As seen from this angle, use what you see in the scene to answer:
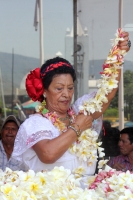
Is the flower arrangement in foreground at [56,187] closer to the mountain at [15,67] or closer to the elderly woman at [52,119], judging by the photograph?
the elderly woman at [52,119]

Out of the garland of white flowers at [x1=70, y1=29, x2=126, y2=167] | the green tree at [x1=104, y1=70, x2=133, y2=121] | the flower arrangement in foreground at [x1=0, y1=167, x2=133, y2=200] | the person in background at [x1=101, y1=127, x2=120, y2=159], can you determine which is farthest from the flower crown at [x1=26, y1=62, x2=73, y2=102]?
the green tree at [x1=104, y1=70, x2=133, y2=121]

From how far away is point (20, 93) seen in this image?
4.67m

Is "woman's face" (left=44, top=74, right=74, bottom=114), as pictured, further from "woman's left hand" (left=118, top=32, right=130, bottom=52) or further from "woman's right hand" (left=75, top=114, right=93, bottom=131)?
"woman's left hand" (left=118, top=32, right=130, bottom=52)

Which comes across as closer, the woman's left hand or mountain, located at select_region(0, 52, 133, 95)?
A: the woman's left hand

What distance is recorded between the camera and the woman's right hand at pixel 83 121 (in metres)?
1.85

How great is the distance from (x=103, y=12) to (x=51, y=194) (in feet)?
10.5

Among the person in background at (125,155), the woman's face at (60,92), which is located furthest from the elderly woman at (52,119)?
the person in background at (125,155)

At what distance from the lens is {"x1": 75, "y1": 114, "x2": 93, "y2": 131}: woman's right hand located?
1.85m

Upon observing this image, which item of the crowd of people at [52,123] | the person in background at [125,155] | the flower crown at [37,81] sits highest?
the flower crown at [37,81]

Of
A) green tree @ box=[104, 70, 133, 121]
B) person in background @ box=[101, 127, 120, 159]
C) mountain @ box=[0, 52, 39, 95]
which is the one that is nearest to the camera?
person in background @ box=[101, 127, 120, 159]

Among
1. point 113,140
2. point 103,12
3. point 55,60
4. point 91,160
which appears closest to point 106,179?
point 91,160

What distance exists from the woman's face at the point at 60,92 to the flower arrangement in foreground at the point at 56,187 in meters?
0.60

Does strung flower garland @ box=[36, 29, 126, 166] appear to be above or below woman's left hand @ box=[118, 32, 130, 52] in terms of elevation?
below

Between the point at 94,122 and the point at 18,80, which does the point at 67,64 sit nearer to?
the point at 94,122
